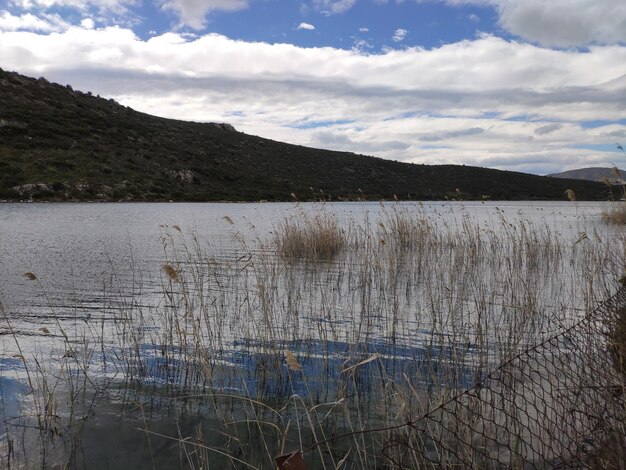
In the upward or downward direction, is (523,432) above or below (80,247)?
below

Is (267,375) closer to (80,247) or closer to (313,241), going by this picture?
(313,241)

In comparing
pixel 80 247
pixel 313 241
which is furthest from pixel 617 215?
pixel 80 247

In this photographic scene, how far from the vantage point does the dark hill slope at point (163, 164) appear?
33938mm

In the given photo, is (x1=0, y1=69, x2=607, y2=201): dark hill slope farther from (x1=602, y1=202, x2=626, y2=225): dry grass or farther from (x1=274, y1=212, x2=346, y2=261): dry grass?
(x1=602, y1=202, x2=626, y2=225): dry grass

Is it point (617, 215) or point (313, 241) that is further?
point (617, 215)

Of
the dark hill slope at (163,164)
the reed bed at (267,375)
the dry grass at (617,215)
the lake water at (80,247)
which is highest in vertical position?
the dark hill slope at (163,164)

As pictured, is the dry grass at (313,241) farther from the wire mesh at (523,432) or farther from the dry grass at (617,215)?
the dry grass at (617,215)

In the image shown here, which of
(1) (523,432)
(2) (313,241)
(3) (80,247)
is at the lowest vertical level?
(1) (523,432)

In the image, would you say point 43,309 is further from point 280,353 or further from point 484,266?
point 484,266

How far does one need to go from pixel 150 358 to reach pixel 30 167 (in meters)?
32.3

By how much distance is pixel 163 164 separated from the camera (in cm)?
4425

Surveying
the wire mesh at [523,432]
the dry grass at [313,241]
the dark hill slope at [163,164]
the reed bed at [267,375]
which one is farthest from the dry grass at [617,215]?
the wire mesh at [523,432]

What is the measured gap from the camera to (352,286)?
371 inches

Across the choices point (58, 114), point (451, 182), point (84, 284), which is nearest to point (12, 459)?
point (84, 284)
